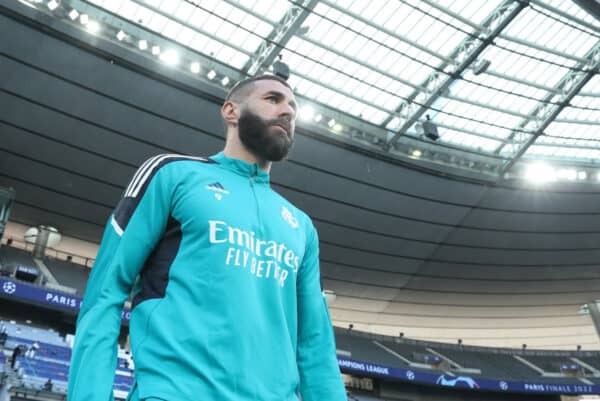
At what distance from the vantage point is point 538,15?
18109mm

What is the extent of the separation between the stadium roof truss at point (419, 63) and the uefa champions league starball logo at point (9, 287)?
8475mm

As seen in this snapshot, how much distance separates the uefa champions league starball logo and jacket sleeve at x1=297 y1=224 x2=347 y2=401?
1814cm

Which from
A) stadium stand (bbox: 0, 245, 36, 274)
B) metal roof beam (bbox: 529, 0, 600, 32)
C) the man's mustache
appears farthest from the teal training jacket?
stadium stand (bbox: 0, 245, 36, 274)

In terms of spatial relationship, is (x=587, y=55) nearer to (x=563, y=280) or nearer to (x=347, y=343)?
(x=563, y=280)

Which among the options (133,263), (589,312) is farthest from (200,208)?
(589,312)

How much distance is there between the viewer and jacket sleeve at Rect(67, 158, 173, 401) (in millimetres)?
1255

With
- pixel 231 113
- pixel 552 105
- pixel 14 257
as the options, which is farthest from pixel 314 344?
pixel 552 105

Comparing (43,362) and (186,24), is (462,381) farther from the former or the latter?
(186,24)

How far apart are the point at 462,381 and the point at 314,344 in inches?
1053

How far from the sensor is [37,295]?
17875 mm

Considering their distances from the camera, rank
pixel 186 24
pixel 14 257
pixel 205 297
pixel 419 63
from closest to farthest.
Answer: pixel 205 297
pixel 186 24
pixel 419 63
pixel 14 257

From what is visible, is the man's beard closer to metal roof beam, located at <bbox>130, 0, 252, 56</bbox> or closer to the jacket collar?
the jacket collar

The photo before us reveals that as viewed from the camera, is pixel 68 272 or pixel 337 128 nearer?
pixel 337 128

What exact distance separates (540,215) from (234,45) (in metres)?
15.0
